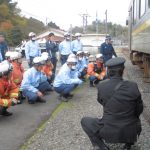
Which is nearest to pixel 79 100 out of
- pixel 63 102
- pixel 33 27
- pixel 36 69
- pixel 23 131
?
pixel 63 102

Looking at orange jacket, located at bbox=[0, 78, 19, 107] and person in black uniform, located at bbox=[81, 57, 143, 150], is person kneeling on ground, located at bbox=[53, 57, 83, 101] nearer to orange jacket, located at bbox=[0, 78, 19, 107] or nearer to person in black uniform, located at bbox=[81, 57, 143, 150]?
orange jacket, located at bbox=[0, 78, 19, 107]

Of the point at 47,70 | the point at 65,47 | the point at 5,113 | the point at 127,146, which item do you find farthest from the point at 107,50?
the point at 127,146

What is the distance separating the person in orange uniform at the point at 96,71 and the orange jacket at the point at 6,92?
4.56 metres

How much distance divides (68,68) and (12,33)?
169ft

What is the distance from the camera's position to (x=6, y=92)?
25.2 feet

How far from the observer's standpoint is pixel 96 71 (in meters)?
12.4

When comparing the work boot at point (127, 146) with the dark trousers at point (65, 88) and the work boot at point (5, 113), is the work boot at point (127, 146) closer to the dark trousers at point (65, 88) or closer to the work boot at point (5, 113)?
the work boot at point (5, 113)

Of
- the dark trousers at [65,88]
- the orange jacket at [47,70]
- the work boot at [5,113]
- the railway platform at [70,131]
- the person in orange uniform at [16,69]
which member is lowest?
the railway platform at [70,131]

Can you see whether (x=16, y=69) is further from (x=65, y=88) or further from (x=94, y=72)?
(x=94, y=72)

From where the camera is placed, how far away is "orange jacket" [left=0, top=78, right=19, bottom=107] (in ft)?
24.2

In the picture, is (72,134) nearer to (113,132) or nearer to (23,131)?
(23,131)

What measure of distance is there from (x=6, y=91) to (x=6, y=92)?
0.07ft

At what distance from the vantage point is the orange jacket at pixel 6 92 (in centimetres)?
738

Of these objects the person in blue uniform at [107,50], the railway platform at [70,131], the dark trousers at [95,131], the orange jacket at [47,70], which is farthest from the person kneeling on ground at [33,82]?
the person in blue uniform at [107,50]
